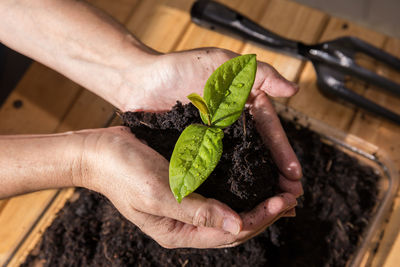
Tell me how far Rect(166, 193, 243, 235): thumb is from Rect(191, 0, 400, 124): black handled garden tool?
73 cm

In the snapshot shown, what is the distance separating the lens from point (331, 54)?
1370 millimetres

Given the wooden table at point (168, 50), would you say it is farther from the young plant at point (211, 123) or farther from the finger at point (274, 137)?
the young plant at point (211, 123)

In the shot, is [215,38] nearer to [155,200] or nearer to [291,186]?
[291,186]

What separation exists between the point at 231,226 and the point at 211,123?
0.80ft

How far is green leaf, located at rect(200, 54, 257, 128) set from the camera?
81 cm

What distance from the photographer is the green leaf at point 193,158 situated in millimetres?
751

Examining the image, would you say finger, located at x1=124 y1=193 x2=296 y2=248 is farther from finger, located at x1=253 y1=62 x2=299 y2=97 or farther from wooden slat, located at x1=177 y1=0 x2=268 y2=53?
wooden slat, located at x1=177 y1=0 x2=268 y2=53

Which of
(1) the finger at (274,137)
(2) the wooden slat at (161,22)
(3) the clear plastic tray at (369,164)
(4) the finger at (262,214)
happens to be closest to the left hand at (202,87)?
(1) the finger at (274,137)

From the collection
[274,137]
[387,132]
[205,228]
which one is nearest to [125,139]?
[205,228]

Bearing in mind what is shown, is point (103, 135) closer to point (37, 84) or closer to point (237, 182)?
point (237, 182)

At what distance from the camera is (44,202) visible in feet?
4.29

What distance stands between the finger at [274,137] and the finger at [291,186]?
0.01 meters

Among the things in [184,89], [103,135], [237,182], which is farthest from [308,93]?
[103,135]

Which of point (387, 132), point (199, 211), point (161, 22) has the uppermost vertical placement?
point (387, 132)
